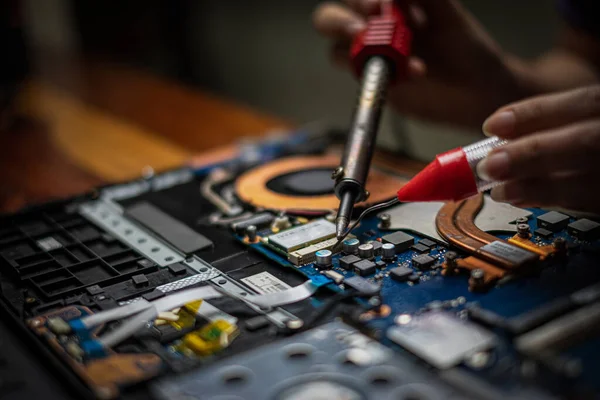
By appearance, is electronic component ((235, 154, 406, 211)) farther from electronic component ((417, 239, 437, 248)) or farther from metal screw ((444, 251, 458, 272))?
metal screw ((444, 251, 458, 272))

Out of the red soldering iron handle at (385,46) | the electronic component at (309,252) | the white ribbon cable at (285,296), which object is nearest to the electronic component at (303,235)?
the electronic component at (309,252)

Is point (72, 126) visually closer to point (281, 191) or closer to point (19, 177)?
point (19, 177)

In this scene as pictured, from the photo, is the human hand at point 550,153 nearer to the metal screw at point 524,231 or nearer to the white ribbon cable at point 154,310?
the metal screw at point 524,231

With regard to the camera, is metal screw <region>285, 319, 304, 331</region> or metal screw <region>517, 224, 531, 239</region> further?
metal screw <region>517, 224, 531, 239</region>

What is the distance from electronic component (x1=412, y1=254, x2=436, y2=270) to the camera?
103 centimetres

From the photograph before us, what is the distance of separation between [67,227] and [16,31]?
130 cm

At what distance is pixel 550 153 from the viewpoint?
0.94 meters

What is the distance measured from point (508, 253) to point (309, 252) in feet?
1.03

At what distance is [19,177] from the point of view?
6.35 feet

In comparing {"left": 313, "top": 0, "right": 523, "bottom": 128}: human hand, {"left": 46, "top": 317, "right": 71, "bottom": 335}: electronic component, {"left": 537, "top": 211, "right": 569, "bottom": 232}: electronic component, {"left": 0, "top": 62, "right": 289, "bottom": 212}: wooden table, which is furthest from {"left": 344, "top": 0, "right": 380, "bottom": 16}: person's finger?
{"left": 46, "top": 317, "right": 71, "bottom": 335}: electronic component

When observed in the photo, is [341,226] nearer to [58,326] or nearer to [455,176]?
[455,176]

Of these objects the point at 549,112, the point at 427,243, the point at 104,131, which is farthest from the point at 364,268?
the point at 104,131

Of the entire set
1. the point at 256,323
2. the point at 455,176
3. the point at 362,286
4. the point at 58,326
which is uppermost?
the point at 455,176

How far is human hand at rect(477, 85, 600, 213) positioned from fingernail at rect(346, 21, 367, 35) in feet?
2.70
